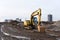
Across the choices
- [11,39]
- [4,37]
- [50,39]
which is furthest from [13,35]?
[50,39]

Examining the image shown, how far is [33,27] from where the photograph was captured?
9859 millimetres

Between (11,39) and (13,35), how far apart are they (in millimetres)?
230

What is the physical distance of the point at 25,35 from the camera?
7.68m

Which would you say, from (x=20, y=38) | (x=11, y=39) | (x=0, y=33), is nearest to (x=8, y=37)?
(x=11, y=39)

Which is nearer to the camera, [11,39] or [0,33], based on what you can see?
[11,39]

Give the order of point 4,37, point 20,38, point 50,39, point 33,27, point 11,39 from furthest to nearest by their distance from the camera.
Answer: point 33,27, point 4,37, point 11,39, point 20,38, point 50,39

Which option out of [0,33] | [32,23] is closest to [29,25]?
[32,23]

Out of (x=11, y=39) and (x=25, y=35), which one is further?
(x=11, y=39)

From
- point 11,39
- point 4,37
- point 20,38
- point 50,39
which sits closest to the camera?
point 50,39

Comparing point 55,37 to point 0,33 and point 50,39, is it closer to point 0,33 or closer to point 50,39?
point 50,39

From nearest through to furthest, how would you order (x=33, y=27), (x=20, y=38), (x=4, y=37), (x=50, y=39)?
(x=50, y=39) → (x=20, y=38) → (x=4, y=37) → (x=33, y=27)

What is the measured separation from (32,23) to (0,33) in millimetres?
1552

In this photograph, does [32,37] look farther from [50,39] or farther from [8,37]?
[8,37]

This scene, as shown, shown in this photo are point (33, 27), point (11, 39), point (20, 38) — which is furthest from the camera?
point (33, 27)
